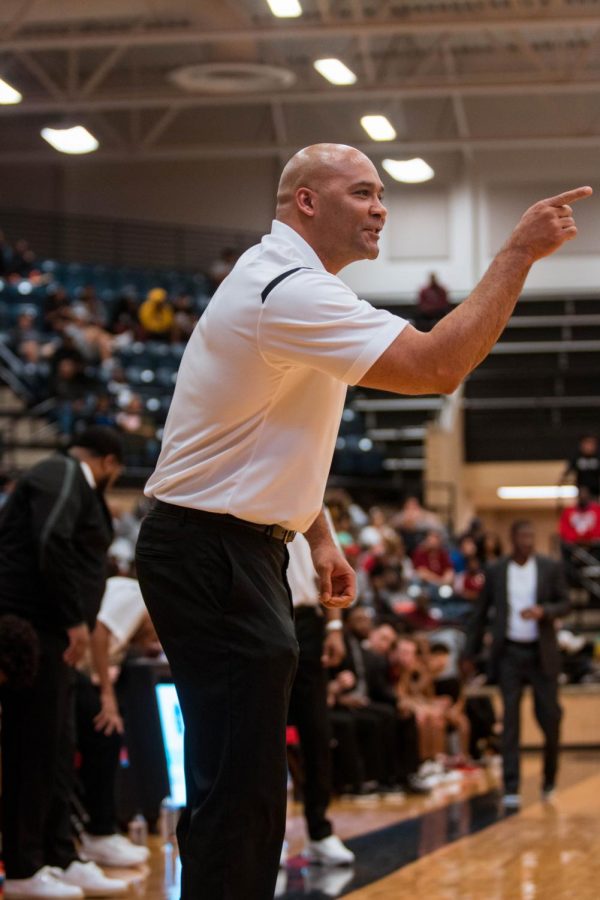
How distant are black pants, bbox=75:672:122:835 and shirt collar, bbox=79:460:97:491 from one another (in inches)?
47.4

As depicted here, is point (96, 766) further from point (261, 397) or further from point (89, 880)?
point (261, 397)

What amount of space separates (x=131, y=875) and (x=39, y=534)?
1.75 m

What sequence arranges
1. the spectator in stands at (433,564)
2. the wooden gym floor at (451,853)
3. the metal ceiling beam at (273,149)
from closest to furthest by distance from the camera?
the wooden gym floor at (451,853), the spectator in stands at (433,564), the metal ceiling beam at (273,149)

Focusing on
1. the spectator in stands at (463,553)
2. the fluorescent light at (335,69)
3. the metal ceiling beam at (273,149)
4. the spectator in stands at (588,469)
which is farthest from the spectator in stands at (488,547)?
the fluorescent light at (335,69)

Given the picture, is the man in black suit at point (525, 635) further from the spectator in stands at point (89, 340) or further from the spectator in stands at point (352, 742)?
the spectator in stands at point (89, 340)

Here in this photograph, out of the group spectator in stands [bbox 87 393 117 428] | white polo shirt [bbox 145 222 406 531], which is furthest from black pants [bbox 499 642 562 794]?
white polo shirt [bbox 145 222 406 531]

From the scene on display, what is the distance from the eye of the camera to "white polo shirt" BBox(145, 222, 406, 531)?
2957mm

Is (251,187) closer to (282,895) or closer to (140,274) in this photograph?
(140,274)

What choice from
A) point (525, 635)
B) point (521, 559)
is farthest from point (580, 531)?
point (525, 635)

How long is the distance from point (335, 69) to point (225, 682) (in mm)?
14341

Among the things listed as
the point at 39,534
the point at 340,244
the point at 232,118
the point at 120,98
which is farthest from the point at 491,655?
the point at 232,118

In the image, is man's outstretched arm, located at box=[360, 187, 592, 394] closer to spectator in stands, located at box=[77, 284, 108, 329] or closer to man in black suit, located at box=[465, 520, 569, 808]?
man in black suit, located at box=[465, 520, 569, 808]

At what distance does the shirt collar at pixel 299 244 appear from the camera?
10.5 ft

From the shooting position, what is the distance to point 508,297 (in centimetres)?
291
